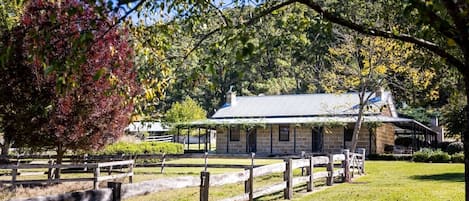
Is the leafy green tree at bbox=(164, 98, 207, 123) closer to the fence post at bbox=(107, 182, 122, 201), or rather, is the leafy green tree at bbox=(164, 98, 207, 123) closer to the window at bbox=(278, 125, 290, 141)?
the window at bbox=(278, 125, 290, 141)

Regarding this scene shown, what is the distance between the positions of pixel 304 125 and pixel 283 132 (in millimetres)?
3085

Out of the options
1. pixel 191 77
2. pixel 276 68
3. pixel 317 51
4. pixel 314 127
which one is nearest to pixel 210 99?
pixel 276 68

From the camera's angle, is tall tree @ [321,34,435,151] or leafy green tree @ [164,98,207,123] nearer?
tall tree @ [321,34,435,151]

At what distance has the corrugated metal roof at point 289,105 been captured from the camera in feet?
125

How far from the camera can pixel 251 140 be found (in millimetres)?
40188

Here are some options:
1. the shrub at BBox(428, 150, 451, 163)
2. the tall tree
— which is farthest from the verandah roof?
the tall tree

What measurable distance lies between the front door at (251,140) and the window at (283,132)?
2.04 m

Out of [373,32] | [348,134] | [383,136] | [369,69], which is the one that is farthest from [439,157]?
[373,32]

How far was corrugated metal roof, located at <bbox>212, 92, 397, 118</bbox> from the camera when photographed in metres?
38.2

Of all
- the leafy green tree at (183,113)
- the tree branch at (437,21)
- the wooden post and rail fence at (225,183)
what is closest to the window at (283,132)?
the leafy green tree at (183,113)

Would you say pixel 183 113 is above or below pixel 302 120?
above

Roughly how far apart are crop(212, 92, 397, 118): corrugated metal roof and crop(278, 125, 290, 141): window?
1446 millimetres

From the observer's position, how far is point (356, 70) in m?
25.9

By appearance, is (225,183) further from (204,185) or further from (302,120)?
(302,120)
